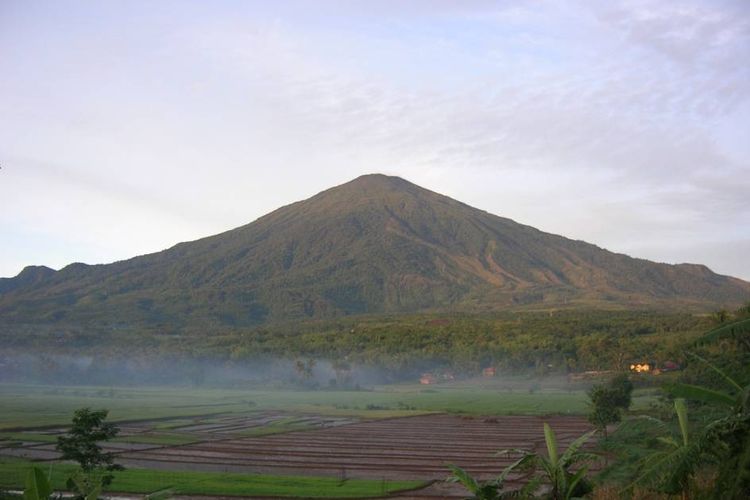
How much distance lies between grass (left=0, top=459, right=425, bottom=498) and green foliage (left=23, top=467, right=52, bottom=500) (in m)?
14.0

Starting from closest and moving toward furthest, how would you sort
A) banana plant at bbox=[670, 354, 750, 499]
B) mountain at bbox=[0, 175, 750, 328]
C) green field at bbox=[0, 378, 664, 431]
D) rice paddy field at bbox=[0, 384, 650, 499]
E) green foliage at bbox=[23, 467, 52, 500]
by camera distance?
green foliage at bbox=[23, 467, 52, 500] < banana plant at bbox=[670, 354, 750, 499] < rice paddy field at bbox=[0, 384, 650, 499] < green field at bbox=[0, 378, 664, 431] < mountain at bbox=[0, 175, 750, 328]

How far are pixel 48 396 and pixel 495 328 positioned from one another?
5557cm

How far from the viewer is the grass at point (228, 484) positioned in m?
20.3

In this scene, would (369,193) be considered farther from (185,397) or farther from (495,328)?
(185,397)

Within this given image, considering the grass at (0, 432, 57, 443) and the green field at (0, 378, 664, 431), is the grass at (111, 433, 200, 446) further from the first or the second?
the green field at (0, 378, 664, 431)

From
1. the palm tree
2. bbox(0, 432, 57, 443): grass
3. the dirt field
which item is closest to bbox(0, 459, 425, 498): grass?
the dirt field

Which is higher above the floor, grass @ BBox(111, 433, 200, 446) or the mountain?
the mountain

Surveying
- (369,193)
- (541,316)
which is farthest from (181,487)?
(369,193)

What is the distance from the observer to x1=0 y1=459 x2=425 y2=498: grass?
20312 millimetres

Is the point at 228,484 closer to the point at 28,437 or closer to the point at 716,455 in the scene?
the point at 28,437

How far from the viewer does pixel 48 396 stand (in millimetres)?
58250

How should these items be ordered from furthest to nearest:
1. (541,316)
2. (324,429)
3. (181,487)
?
1. (541,316)
2. (324,429)
3. (181,487)

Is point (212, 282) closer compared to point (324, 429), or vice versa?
point (324, 429)

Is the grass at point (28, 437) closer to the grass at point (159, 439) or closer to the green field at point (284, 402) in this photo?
the green field at point (284, 402)
